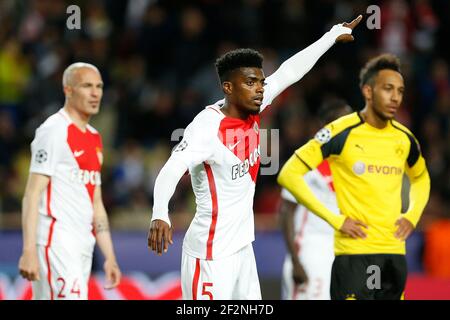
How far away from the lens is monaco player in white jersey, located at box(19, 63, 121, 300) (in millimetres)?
7781

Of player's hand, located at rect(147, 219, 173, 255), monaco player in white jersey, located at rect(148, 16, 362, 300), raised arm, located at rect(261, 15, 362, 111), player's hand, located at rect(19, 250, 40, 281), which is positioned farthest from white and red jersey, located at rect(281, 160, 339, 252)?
player's hand, located at rect(147, 219, 173, 255)

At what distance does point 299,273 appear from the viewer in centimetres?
888

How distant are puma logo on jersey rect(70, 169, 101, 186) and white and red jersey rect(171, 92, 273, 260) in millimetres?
1499

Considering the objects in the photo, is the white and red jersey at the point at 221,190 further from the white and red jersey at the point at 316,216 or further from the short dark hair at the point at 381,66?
the white and red jersey at the point at 316,216

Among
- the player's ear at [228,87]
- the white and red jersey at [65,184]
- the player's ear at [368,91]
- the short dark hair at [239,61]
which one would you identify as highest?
the short dark hair at [239,61]

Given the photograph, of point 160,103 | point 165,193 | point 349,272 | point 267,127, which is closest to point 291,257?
point 349,272

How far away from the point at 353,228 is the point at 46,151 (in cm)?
240

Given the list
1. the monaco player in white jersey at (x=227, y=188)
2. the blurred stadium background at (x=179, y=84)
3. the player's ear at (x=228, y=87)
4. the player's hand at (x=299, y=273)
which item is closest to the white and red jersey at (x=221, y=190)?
the monaco player in white jersey at (x=227, y=188)

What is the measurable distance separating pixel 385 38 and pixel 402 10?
454mm

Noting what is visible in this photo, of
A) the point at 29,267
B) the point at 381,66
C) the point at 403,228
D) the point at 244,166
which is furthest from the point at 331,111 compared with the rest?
the point at 29,267

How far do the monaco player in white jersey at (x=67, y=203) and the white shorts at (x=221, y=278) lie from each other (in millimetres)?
1368

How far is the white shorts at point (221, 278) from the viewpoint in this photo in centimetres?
668

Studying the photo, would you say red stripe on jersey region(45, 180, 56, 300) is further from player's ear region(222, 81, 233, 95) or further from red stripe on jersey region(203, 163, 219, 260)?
player's ear region(222, 81, 233, 95)
